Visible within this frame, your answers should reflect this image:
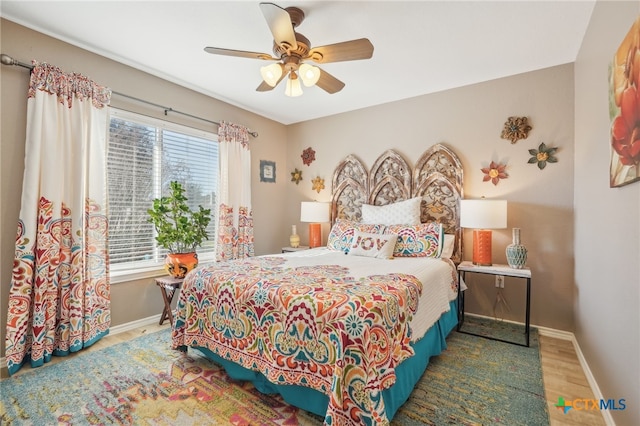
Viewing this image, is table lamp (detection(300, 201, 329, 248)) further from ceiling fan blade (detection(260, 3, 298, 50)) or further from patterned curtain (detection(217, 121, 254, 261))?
ceiling fan blade (detection(260, 3, 298, 50))

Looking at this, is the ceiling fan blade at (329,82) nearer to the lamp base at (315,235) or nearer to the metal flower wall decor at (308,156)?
the metal flower wall decor at (308,156)

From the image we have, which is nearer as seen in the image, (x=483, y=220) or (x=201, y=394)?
(x=201, y=394)

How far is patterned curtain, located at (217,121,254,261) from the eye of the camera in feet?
12.0

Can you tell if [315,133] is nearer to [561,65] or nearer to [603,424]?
Answer: [561,65]

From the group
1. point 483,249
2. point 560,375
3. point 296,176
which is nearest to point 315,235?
point 296,176

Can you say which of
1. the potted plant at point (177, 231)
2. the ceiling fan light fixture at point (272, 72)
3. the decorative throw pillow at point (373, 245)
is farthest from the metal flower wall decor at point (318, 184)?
the ceiling fan light fixture at point (272, 72)

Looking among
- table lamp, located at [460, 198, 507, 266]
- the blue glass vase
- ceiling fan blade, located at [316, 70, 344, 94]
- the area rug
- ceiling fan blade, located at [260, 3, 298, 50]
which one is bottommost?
the area rug

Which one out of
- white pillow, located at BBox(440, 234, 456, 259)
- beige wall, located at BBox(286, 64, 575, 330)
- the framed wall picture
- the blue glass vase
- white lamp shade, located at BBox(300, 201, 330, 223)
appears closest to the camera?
the blue glass vase

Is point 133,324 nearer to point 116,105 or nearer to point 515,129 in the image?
point 116,105

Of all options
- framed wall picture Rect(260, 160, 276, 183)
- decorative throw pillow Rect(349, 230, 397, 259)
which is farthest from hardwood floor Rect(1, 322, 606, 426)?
framed wall picture Rect(260, 160, 276, 183)

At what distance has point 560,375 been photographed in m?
2.04

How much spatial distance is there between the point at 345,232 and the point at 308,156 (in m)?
1.68

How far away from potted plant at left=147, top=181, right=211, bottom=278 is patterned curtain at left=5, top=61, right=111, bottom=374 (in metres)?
0.44

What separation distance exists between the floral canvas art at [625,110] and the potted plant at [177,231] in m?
3.13
